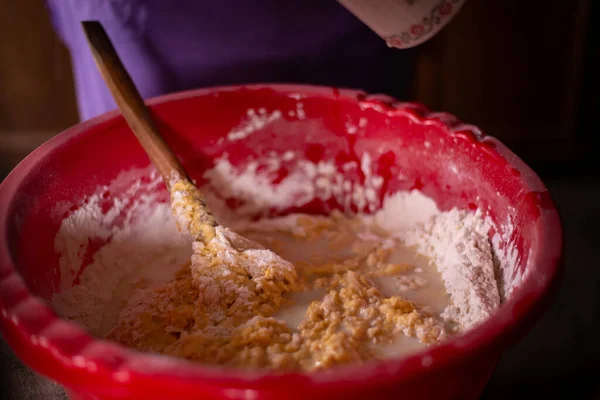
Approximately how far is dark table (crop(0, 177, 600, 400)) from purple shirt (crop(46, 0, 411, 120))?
39 centimetres

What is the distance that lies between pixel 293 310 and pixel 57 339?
0.25 m

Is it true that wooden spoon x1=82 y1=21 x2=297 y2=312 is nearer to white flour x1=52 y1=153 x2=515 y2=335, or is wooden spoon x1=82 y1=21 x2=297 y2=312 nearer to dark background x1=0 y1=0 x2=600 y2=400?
white flour x1=52 y1=153 x2=515 y2=335

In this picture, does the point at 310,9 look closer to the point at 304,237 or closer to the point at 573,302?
the point at 304,237

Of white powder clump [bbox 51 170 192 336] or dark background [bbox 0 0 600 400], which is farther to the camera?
dark background [bbox 0 0 600 400]

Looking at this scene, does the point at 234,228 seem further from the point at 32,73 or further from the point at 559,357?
the point at 32,73

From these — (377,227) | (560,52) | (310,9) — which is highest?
(310,9)

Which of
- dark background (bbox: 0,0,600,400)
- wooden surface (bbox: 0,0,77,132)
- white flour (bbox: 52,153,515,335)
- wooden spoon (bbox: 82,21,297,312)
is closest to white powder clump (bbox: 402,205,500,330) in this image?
white flour (bbox: 52,153,515,335)

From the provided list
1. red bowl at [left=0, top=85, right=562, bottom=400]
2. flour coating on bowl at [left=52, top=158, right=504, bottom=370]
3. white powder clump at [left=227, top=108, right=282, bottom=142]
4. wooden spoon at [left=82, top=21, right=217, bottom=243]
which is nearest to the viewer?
red bowl at [left=0, top=85, right=562, bottom=400]

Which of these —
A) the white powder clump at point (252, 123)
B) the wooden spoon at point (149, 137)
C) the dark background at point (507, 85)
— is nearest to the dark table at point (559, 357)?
the dark background at point (507, 85)

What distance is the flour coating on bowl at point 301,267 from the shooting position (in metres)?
0.50

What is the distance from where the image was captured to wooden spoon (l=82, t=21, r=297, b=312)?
0.53 metres

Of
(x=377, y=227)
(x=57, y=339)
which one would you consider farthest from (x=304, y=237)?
(x=57, y=339)

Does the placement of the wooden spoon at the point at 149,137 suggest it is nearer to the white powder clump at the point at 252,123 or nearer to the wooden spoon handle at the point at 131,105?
the wooden spoon handle at the point at 131,105

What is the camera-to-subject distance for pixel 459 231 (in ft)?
2.08
